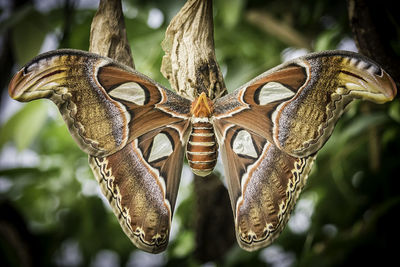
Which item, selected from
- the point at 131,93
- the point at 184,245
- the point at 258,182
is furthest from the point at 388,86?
the point at 184,245

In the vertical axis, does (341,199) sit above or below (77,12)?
below

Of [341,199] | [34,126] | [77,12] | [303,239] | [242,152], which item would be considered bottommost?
[303,239]

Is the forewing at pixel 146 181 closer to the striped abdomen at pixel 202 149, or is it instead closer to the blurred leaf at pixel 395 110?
the striped abdomen at pixel 202 149

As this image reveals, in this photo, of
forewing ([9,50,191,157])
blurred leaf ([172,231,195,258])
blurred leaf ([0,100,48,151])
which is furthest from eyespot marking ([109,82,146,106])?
blurred leaf ([172,231,195,258])

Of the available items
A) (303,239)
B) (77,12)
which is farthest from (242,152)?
(303,239)

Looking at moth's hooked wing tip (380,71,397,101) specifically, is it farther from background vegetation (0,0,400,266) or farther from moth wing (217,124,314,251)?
background vegetation (0,0,400,266)

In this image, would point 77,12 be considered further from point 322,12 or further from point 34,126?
point 322,12
